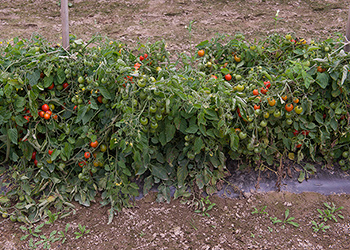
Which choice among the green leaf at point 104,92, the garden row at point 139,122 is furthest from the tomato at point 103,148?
the green leaf at point 104,92

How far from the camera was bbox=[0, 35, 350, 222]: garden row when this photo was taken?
2076 millimetres

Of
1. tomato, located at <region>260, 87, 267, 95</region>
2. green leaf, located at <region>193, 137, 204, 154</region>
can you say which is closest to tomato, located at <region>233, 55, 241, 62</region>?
tomato, located at <region>260, 87, 267, 95</region>

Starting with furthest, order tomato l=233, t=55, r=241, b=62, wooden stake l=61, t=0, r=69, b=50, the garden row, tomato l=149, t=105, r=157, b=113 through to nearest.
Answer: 1. tomato l=233, t=55, r=241, b=62
2. wooden stake l=61, t=0, r=69, b=50
3. the garden row
4. tomato l=149, t=105, r=157, b=113

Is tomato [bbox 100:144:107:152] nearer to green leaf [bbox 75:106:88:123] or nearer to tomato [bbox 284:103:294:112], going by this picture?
green leaf [bbox 75:106:88:123]

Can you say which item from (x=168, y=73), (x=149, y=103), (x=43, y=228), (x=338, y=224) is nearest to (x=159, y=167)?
(x=149, y=103)

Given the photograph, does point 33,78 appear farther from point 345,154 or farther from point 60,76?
point 345,154

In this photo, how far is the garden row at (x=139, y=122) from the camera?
81.7 inches

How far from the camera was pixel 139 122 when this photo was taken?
2029 mm

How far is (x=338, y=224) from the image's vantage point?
2.07m

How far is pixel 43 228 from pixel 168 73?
4.33ft

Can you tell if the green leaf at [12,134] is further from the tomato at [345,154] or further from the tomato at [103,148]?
the tomato at [345,154]

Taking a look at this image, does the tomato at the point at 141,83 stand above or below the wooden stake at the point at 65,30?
below

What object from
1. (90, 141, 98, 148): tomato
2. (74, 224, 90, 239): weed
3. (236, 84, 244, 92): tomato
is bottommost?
(74, 224, 90, 239): weed

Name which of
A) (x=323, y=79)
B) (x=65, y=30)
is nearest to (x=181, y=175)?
(x=323, y=79)
